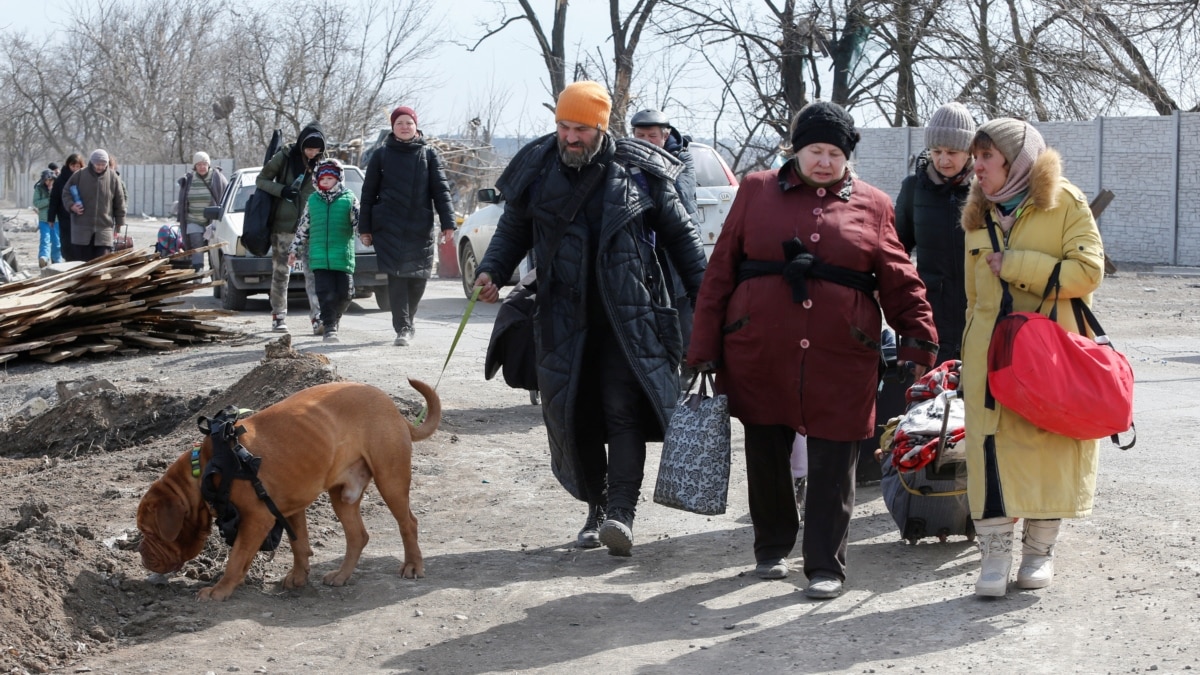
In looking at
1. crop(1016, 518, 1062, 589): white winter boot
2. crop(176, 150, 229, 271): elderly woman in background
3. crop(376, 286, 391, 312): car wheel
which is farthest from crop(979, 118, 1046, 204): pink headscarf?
crop(176, 150, 229, 271): elderly woman in background

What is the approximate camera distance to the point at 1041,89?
2442 cm

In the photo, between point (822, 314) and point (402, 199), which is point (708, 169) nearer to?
point (402, 199)

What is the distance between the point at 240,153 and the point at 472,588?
45824 millimetres

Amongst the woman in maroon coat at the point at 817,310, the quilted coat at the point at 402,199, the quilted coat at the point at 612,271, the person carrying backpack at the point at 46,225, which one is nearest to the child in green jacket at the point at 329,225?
the quilted coat at the point at 402,199

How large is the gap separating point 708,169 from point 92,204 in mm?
7549

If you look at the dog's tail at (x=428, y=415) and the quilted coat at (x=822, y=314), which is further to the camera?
the dog's tail at (x=428, y=415)

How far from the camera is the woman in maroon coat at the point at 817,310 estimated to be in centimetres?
497

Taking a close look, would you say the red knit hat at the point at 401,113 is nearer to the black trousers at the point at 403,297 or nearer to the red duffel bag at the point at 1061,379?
the black trousers at the point at 403,297

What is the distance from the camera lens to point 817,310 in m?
4.96

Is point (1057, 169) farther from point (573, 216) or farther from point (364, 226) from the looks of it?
point (364, 226)

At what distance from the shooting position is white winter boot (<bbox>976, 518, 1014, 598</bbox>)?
16.2ft

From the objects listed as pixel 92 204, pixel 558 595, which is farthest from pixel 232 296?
pixel 558 595

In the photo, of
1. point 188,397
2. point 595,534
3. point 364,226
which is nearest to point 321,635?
point 595,534

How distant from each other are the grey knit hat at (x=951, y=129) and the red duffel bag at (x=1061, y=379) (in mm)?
1323
